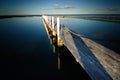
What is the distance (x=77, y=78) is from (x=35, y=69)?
2.21m

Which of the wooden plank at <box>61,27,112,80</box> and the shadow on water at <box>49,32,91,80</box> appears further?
the shadow on water at <box>49,32,91,80</box>

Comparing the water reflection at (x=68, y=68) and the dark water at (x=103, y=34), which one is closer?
the water reflection at (x=68, y=68)

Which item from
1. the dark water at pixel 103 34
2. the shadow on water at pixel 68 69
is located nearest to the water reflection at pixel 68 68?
the shadow on water at pixel 68 69

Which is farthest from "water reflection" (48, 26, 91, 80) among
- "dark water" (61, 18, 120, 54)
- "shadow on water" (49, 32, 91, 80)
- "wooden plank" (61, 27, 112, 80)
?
"dark water" (61, 18, 120, 54)

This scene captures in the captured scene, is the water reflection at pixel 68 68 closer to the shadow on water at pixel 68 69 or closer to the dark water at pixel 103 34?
the shadow on water at pixel 68 69

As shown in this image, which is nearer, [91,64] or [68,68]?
[91,64]

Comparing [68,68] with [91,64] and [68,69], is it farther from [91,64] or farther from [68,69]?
[91,64]

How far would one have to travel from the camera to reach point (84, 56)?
432 centimetres

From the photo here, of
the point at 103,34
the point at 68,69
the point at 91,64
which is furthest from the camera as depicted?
the point at 103,34

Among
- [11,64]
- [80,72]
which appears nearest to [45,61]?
[11,64]

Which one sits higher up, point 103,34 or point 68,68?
point 68,68

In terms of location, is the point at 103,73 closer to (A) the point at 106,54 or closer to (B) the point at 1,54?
(A) the point at 106,54

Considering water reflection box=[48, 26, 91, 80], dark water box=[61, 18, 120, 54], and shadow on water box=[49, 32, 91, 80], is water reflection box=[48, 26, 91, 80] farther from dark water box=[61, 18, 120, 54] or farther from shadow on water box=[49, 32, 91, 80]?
dark water box=[61, 18, 120, 54]

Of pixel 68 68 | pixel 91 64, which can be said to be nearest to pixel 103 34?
pixel 68 68
